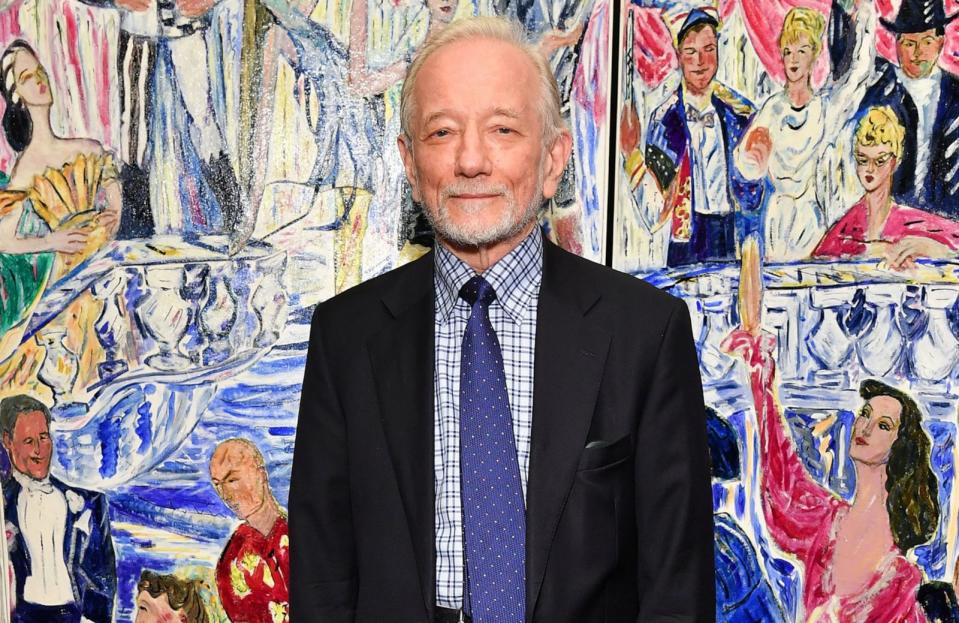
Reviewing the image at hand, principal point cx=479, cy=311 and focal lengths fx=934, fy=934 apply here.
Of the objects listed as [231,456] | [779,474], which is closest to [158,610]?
[231,456]

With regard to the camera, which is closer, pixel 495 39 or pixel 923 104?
pixel 495 39

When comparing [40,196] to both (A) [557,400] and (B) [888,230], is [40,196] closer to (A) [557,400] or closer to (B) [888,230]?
(A) [557,400]

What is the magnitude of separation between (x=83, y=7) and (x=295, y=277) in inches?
28.8

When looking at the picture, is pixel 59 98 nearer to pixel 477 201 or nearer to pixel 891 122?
pixel 477 201

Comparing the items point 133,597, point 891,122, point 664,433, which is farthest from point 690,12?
point 133,597

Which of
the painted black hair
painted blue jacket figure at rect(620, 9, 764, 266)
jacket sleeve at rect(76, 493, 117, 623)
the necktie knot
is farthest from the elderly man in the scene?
the painted black hair

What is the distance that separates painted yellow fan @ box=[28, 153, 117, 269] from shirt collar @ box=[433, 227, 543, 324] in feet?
2.92

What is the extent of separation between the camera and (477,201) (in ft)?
4.78

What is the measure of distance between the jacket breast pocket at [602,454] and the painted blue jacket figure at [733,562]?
477mm

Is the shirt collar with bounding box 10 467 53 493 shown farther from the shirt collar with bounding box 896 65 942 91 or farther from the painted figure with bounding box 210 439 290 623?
the shirt collar with bounding box 896 65 942 91

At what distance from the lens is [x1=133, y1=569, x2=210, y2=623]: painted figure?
2.02 m

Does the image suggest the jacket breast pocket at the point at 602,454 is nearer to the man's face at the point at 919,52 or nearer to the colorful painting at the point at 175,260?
the colorful painting at the point at 175,260

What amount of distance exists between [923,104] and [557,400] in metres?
0.87

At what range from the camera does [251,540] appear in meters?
2.00
